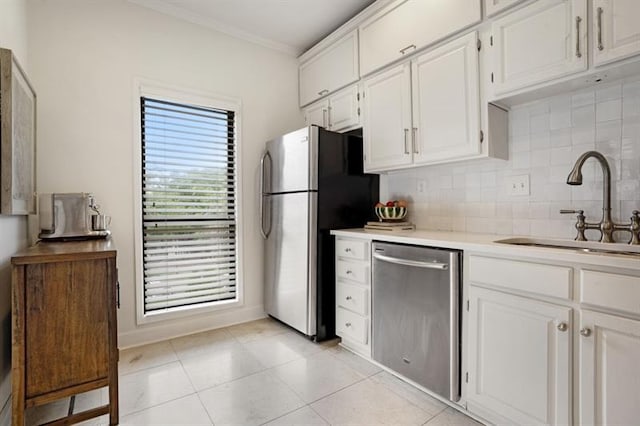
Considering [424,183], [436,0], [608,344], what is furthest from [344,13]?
[608,344]

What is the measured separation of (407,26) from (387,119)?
0.64 meters

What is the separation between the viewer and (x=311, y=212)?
8.38 ft

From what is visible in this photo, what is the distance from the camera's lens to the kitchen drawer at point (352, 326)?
2281mm

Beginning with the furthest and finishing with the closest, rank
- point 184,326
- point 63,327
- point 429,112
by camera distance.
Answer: point 184,326 → point 429,112 → point 63,327

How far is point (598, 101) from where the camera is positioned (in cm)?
172

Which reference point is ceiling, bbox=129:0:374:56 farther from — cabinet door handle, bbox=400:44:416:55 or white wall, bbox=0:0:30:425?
white wall, bbox=0:0:30:425

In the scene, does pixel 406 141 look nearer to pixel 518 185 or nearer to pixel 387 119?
pixel 387 119

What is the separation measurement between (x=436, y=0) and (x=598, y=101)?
113 cm

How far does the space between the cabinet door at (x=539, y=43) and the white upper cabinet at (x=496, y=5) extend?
50 millimetres

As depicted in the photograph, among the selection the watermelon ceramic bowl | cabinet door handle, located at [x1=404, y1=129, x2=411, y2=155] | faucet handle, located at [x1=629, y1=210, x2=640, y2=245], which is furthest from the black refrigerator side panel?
faucet handle, located at [x1=629, y1=210, x2=640, y2=245]

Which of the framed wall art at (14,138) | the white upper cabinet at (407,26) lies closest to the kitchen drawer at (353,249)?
the white upper cabinet at (407,26)

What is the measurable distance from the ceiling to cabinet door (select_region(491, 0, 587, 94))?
1.34 m

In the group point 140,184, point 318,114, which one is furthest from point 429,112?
point 140,184

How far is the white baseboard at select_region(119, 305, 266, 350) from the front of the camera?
8.46ft
